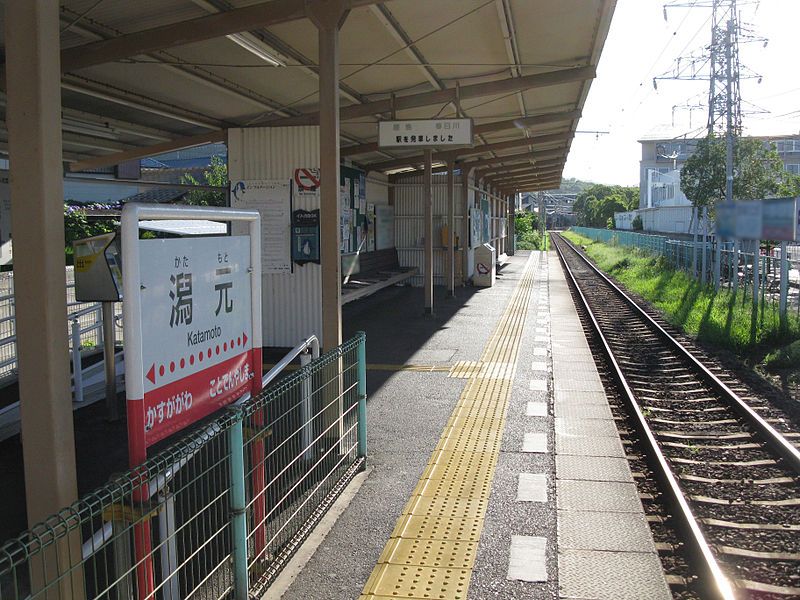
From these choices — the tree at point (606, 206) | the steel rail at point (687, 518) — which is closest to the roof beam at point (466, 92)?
the steel rail at point (687, 518)

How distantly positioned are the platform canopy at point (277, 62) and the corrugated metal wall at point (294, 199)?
0.79 ft

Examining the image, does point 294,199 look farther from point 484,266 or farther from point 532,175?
point 532,175

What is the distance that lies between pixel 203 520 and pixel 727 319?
1276cm

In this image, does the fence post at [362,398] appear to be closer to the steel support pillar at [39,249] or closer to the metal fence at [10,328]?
the metal fence at [10,328]

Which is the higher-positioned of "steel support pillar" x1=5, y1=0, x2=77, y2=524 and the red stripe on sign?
"steel support pillar" x1=5, y1=0, x2=77, y2=524

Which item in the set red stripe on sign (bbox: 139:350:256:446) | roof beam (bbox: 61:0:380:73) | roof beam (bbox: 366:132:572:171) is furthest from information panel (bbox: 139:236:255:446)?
roof beam (bbox: 366:132:572:171)

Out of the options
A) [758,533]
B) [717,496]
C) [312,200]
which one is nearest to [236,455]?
[758,533]

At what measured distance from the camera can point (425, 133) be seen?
10.3 meters

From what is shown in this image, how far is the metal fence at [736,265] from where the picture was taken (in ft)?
48.8

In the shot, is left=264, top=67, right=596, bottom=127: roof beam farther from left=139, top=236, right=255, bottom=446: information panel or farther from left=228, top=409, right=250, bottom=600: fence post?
left=228, top=409, right=250, bottom=600: fence post

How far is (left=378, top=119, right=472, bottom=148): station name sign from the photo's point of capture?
1024 centimetres

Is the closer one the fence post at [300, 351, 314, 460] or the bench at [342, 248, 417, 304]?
the fence post at [300, 351, 314, 460]

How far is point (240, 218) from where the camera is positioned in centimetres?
453

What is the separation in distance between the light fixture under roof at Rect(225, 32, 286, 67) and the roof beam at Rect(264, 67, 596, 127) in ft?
9.17
